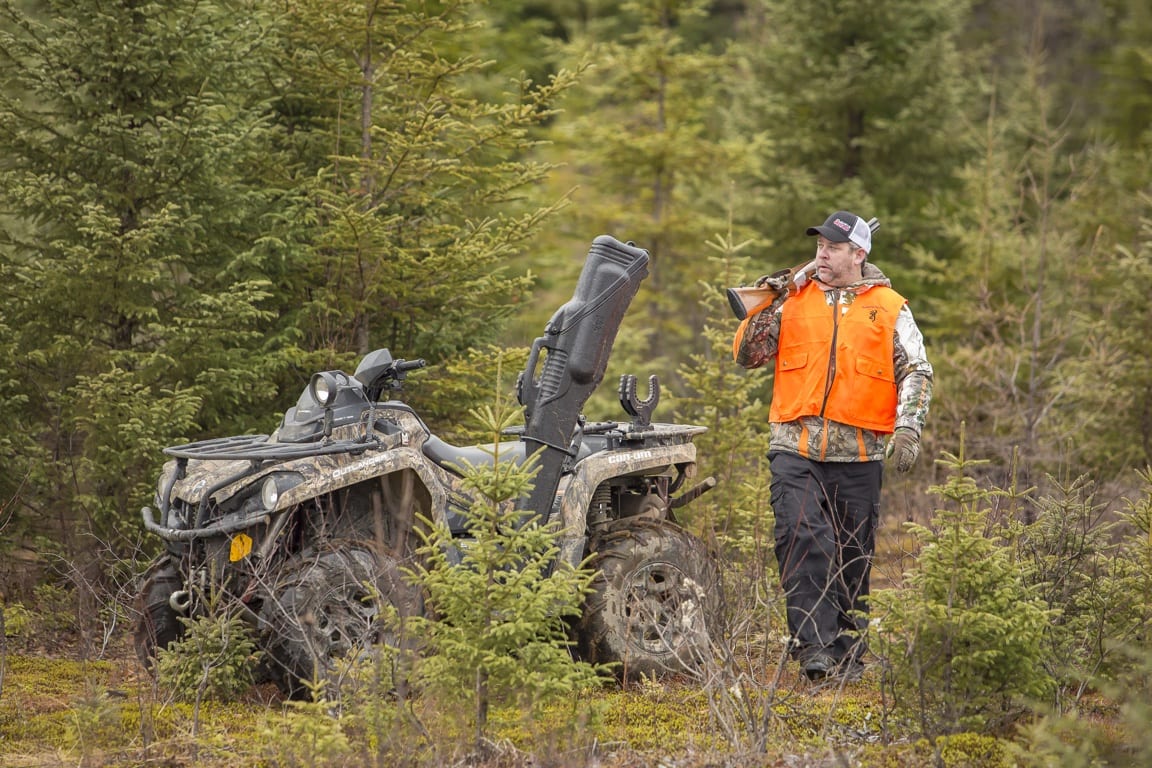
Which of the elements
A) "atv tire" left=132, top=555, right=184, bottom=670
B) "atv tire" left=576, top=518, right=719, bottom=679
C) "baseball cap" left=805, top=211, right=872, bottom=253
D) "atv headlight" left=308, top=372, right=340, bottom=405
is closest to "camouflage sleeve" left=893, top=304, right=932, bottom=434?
"baseball cap" left=805, top=211, right=872, bottom=253

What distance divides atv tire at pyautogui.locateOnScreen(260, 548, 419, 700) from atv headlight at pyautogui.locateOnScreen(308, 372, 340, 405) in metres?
0.82

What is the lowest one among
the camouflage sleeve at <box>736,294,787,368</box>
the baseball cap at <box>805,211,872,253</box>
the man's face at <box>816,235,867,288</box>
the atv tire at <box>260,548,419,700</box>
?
the atv tire at <box>260,548,419,700</box>

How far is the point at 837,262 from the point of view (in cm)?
698

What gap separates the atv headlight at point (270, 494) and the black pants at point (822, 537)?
2.65 metres

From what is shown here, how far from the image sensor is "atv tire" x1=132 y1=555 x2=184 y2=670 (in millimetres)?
6398

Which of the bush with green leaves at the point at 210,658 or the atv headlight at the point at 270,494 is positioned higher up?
the atv headlight at the point at 270,494

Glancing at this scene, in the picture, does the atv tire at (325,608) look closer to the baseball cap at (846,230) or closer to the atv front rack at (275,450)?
the atv front rack at (275,450)

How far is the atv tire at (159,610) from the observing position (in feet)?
21.0

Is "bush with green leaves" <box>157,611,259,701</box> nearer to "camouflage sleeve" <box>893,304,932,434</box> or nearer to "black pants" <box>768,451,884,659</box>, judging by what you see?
"black pants" <box>768,451,884,659</box>

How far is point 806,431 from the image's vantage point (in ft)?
22.6

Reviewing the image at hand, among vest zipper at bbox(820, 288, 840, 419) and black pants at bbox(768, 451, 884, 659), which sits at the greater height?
vest zipper at bbox(820, 288, 840, 419)

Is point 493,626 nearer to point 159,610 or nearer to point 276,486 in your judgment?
point 276,486

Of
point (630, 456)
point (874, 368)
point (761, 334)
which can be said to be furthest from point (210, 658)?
point (874, 368)

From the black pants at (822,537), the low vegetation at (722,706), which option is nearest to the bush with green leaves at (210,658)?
the low vegetation at (722,706)
